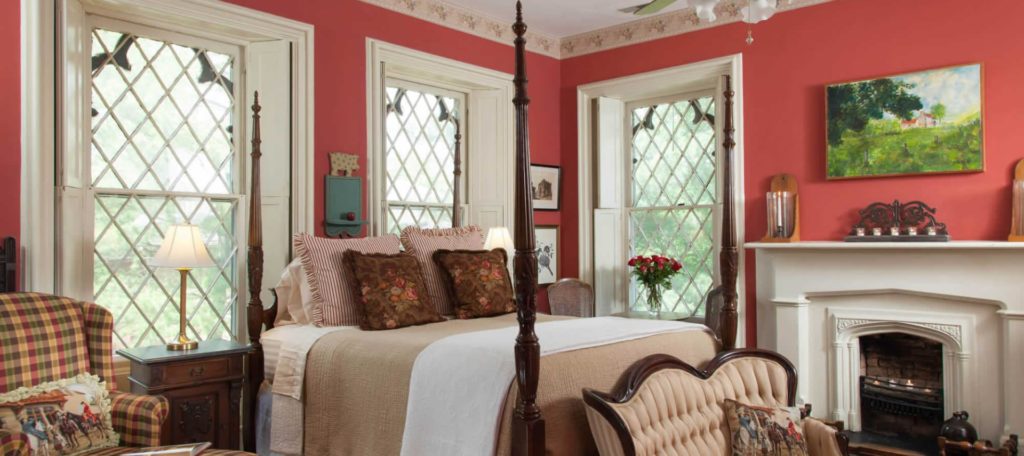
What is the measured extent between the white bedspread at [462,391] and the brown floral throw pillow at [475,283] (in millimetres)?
864

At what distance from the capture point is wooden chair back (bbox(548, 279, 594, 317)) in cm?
532

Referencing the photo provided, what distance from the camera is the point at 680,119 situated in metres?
5.62

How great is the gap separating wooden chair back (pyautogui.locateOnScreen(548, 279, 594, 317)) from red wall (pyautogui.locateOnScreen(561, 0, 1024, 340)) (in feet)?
3.83

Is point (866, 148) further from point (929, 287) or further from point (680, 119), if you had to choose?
point (680, 119)

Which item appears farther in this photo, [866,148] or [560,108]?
[560,108]

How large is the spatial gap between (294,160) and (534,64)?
2.32 metres

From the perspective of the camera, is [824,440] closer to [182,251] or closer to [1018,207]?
[1018,207]

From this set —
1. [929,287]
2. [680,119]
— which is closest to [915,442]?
[929,287]

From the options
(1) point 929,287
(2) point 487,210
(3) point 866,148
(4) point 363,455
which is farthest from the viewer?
(2) point 487,210

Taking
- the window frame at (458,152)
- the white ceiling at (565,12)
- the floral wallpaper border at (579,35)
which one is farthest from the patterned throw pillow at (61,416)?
the white ceiling at (565,12)

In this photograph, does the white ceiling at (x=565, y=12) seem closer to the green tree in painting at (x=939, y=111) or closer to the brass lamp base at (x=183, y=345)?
the green tree in painting at (x=939, y=111)

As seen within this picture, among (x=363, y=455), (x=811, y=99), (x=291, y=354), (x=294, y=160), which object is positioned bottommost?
(x=363, y=455)

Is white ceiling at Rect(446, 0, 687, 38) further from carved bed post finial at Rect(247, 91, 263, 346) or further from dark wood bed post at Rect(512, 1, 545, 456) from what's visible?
dark wood bed post at Rect(512, 1, 545, 456)

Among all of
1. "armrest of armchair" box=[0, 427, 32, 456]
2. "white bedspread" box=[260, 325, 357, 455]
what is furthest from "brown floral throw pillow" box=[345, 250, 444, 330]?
"armrest of armchair" box=[0, 427, 32, 456]
